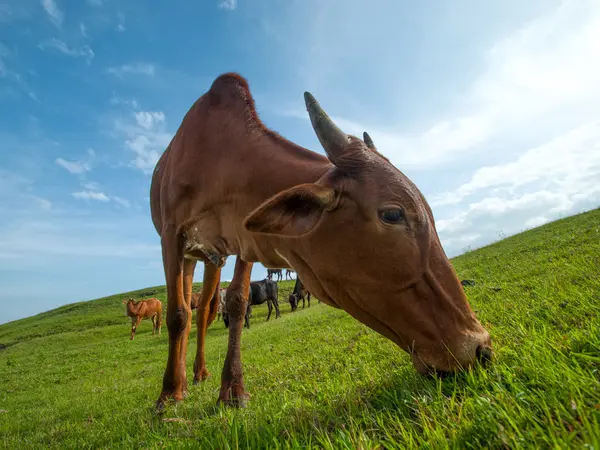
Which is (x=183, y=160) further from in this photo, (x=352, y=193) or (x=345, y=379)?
(x=345, y=379)

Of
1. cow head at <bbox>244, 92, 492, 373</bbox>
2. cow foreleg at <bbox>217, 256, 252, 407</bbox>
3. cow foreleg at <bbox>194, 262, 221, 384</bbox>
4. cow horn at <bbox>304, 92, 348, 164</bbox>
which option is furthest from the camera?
cow foreleg at <bbox>194, 262, 221, 384</bbox>

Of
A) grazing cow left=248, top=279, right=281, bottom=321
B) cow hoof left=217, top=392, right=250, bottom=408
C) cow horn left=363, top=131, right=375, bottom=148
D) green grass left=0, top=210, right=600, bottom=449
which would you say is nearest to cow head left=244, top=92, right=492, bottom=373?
green grass left=0, top=210, right=600, bottom=449

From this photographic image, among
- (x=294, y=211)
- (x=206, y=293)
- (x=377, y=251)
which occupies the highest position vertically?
(x=294, y=211)

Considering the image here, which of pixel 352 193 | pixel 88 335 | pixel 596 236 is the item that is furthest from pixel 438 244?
pixel 88 335

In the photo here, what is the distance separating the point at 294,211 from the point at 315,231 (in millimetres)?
230

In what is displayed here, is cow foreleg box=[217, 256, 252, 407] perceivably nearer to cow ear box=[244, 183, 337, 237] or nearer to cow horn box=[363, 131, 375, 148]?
cow ear box=[244, 183, 337, 237]

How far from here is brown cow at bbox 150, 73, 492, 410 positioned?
2424 millimetres

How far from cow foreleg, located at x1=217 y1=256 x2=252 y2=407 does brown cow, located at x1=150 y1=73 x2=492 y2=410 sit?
1cm

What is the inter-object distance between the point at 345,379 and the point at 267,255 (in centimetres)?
130

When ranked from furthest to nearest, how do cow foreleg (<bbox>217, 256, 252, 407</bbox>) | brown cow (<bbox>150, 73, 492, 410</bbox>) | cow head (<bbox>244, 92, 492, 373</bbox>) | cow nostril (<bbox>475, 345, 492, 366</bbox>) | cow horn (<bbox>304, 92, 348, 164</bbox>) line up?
1. cow foreleg (<bbox>217, 256, 252, 407</bbox>)
2. cow horn (<bbox>304, 92, 348, 164</bbox>)
3. brown cow (<bbox>150, 73, 492, 410</bbox>)
4. cow head (<bbox>244, 92, 492, 373</bbox>)
5. cow nostril (<bbox>475, 345, 492, 366</bbox>)

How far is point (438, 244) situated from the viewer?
2666mm

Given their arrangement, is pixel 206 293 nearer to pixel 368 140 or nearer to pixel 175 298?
pixel 175 298

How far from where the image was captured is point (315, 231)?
115 inches

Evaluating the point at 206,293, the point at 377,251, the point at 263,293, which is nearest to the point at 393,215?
the point at 377,251
